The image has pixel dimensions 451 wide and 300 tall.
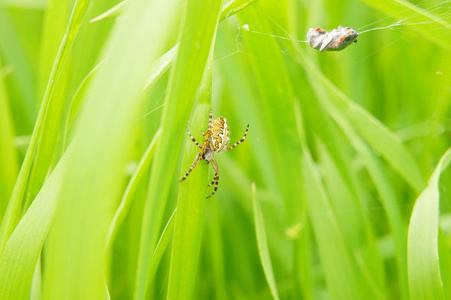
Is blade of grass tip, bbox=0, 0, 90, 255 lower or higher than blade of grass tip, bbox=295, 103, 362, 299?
higher

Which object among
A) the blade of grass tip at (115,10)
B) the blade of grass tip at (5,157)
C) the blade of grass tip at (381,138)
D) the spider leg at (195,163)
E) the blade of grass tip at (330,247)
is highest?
Answer: the blade of grass tip at (115,10)

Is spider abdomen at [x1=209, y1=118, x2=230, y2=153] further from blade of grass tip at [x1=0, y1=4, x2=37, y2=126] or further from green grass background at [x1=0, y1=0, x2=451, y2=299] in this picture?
blade of grass tip at [x1=0, y1=4, x2=37, y2=126]

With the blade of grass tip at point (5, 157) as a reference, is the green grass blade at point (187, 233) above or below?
Answer: below

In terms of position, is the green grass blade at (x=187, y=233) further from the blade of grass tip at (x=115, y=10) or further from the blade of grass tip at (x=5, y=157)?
the blade of grass tip at (x=5, y=157)

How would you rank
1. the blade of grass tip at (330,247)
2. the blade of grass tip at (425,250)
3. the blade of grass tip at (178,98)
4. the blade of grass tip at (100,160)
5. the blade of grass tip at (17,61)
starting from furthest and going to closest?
the blade of grass tip at (17,61) < the blade of grass tip at (330,247) < the blade of grass tip at (425,250) < the blade of grass tip at (178,98) < the blade of grass tip at (100,160)

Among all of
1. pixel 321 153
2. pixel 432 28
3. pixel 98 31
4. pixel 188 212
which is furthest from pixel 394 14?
pixel 98 31

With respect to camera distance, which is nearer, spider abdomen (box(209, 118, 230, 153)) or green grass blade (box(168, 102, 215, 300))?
green grass blade (box(168, 102, 215, 300))

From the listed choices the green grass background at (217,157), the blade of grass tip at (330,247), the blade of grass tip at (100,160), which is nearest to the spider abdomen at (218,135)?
the green grass background at (217,157)

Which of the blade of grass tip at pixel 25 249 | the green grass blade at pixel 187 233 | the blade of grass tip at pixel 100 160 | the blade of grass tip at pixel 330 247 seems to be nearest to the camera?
the blade of grass tip at pixel 100 160

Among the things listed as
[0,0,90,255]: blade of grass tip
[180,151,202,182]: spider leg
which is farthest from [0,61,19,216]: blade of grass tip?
[180,151,202,182]: spider leg

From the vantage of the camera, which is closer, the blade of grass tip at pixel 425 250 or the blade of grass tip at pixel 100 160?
the blade of grass tip at pixel 100 160
